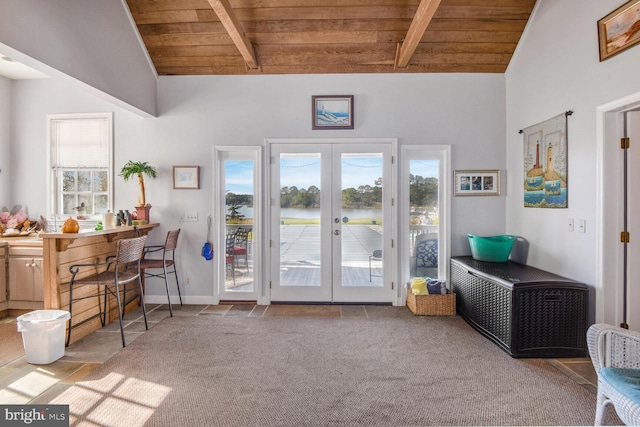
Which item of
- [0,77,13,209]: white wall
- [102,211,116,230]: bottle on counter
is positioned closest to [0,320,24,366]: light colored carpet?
[102,211,116,230]: bottle on counter

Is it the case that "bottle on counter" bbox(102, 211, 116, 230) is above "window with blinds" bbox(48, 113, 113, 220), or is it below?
below

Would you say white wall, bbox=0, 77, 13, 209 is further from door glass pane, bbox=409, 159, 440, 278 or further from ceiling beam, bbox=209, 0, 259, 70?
door glass pane, bbox=409, 159, 440, 278

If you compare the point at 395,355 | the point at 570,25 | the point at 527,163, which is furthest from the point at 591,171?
the point at 395,355

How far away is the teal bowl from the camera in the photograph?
3.53 metres

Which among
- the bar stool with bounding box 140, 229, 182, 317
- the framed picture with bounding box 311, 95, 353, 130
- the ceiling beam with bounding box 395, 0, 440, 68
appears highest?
the ceiling beam with bounding box 395, 0, 440, 68

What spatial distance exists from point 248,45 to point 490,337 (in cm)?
389

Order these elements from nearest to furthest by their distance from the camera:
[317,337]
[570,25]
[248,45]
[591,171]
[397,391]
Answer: [397,391], [591,171], [570,25], [317,337], [248,45]

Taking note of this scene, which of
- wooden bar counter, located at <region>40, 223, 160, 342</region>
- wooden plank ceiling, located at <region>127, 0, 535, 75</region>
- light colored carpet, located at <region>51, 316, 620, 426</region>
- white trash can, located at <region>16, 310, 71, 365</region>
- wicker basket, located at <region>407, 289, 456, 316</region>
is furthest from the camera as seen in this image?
wicker basket, located at <region>407, 289, 456, 316</region>

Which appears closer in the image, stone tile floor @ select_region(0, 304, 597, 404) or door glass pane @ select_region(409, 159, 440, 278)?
stone tile floor @ select_region(0, 304, 597, 404)

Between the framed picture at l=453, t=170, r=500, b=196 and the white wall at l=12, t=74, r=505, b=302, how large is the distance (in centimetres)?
8

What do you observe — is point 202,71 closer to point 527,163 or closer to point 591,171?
point 527,163

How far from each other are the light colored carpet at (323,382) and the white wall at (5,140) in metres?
3.03

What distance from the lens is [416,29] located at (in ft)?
9.95

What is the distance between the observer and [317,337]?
3082 mm
